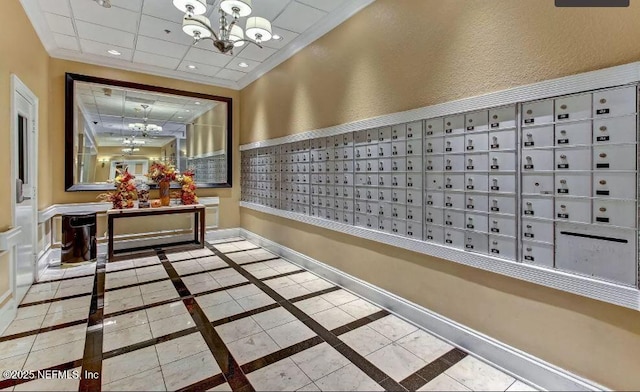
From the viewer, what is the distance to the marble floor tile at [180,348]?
2.06 meters

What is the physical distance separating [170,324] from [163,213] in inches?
103

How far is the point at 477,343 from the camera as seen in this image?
2.07 m

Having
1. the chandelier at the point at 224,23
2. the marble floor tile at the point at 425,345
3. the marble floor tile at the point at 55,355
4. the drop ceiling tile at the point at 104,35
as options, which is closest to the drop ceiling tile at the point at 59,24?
the drop ceiling tile at the point at 104,35

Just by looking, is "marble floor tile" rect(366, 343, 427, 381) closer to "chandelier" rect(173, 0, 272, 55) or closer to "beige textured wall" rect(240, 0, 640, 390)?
"beige textured wall" rect(240, 0, 640, 390)

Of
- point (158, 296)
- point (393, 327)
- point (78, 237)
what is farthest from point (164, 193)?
point (393, 327)

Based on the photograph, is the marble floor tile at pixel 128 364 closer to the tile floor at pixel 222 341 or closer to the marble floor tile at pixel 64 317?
the tile floor at pixel 222 341

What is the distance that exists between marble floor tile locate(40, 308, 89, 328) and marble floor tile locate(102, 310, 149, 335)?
11.4 inches

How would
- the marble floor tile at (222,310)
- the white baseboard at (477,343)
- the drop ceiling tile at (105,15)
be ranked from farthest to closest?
the drop ceiling tile at (105,15) < the marble floor tile at (222,310) < the white baseboard at (477,343)

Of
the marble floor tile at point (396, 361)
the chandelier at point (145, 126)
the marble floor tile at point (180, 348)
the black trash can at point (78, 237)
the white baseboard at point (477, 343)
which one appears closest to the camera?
the white baseboard at point (477, 343)

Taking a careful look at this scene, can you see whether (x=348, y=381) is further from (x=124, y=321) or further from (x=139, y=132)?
(x=139, y=132)

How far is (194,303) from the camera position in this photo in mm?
2922

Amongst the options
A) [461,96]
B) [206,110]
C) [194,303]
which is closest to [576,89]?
[461,96]

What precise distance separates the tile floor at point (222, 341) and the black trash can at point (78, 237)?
61 centimetres

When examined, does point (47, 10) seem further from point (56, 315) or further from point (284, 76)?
point (56, 315)
